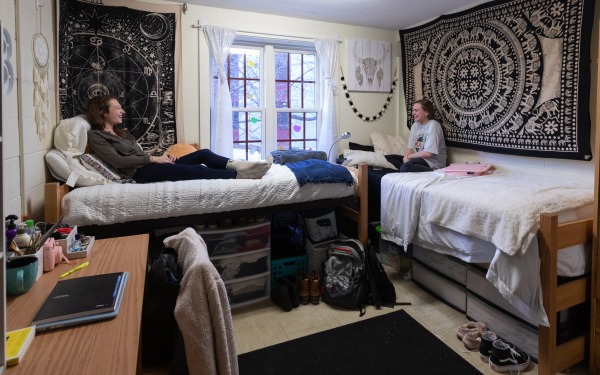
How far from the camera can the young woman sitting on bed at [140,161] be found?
8.17ft

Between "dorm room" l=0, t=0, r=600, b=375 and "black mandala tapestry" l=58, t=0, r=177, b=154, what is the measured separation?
4 cm

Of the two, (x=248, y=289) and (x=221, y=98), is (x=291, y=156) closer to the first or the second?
(x=221, y=98)

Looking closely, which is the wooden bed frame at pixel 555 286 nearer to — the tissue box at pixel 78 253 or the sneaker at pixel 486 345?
the sneaker at pixel 486 345

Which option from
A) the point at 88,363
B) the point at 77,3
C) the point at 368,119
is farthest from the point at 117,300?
the point at 368,119

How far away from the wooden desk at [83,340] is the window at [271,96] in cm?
280

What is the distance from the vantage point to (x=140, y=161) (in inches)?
102

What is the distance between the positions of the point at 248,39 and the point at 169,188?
2101 mm

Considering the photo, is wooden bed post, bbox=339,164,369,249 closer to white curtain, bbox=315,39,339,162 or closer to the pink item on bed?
the pink item on bed

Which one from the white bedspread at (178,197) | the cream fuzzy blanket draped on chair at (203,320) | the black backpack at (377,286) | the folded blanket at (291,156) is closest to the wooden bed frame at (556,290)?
the black backpack at (377,286)

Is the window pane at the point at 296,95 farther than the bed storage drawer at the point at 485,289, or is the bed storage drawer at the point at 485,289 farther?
the window pane at the point at 296,95

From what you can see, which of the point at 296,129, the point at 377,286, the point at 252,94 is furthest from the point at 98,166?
the point at 296,129

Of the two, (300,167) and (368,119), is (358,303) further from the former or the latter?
(368,119)

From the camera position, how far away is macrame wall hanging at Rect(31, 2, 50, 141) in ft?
7.04

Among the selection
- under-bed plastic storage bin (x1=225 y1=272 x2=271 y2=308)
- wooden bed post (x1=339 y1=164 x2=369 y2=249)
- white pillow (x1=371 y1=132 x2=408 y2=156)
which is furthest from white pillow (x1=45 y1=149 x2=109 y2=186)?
white pillow (x1=371 y1=132 x2=408 y2=156)
